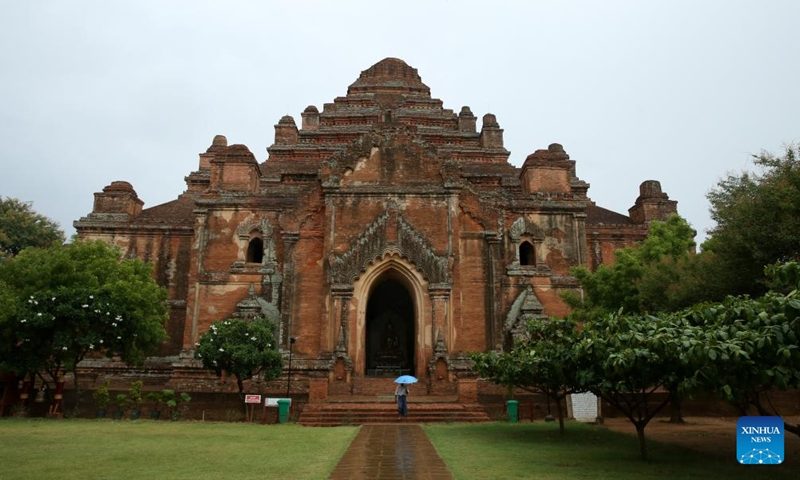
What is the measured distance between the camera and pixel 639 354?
8.98 metres

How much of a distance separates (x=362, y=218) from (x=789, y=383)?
58.7 feet

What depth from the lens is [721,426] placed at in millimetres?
17703

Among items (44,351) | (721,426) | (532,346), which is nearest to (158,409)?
(44,351)

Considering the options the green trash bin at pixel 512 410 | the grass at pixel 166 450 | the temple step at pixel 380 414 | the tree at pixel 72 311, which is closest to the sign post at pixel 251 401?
the grass at pixel 166 450

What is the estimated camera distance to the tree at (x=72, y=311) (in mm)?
19141

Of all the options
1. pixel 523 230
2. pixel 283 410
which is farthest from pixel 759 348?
pixel 523 230

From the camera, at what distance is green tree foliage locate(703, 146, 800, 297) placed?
1391cm

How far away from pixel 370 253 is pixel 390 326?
20.2ft

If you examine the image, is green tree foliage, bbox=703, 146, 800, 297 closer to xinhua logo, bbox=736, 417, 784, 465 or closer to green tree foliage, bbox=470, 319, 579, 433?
green tree foliage, bbox=470, 319, 579, 433

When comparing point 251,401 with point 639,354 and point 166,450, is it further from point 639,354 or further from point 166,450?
point 639,354

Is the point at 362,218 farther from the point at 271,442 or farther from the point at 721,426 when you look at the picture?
the point at 721,426

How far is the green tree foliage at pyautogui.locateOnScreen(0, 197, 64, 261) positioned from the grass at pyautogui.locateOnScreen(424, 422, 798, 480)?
38205 millimetres

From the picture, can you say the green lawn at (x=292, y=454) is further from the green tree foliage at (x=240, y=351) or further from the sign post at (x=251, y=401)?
the green tree foliage at (x=240, y=351)

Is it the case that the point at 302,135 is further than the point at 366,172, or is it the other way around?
the point at 302,135
